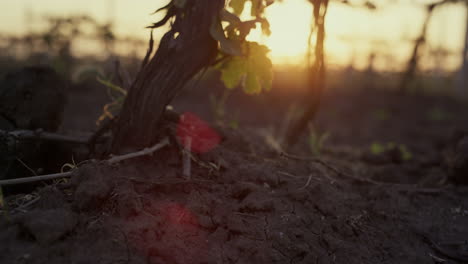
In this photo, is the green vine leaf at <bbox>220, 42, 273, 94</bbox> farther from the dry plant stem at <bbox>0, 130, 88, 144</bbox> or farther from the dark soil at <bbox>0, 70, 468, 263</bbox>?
the dry plant stem at <bbox>0, 130, 88, 144</bbox>

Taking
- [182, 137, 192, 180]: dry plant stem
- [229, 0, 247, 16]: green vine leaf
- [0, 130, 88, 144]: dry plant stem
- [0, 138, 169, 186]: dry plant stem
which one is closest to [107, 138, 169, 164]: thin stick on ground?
[0, 138, 169, 186]: dry plant stem

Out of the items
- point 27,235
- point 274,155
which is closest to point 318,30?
point 274,155

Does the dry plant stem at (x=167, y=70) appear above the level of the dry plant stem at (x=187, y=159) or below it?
above

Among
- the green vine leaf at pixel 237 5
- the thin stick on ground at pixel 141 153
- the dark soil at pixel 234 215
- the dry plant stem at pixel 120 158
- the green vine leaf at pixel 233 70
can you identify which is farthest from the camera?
the green vine leaf at pixel 233 70

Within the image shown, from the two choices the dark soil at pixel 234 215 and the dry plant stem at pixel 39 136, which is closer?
the dark soil at pixel 234 215

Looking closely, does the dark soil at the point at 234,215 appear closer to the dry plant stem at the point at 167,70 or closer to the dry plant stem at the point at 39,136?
the dry plant stem at the point at 167,70

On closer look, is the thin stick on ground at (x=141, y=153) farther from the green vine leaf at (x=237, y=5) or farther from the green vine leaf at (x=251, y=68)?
the green vine leaf at (x=237, y=5)

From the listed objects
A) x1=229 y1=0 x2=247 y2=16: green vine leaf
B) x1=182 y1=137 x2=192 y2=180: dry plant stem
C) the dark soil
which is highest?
x1=229 y1=0 x2=247 y2=16: green vine leaf

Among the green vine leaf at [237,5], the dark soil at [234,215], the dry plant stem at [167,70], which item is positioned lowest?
the dark soil at [234,215]

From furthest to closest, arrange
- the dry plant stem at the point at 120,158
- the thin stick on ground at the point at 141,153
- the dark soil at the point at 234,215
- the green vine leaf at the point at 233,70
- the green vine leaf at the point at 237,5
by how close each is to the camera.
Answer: the green vine leaf at the point at 233,70, the green vine leaf at the point at 237,5, the thin stick on ground at the point at 141,153, the dry plant stem at the point at 120,158, the dark soil at the point at 234,215

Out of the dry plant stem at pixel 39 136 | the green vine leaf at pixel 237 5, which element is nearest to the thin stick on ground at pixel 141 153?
the dry plant stem at pixel 39 136

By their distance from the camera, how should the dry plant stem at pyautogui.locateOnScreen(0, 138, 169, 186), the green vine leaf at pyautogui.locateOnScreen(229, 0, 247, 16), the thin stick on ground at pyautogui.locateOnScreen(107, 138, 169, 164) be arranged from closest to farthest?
the dry plant stem at pyautogui.locateOnScreen(0, 138, 169, 186) < the thin stick on ground at pyautogui.locateOnScreen(107, 138, 169, 164) < the green vine leaf at pyautogui.locateOnScreen(229, 0, 247, 16)
